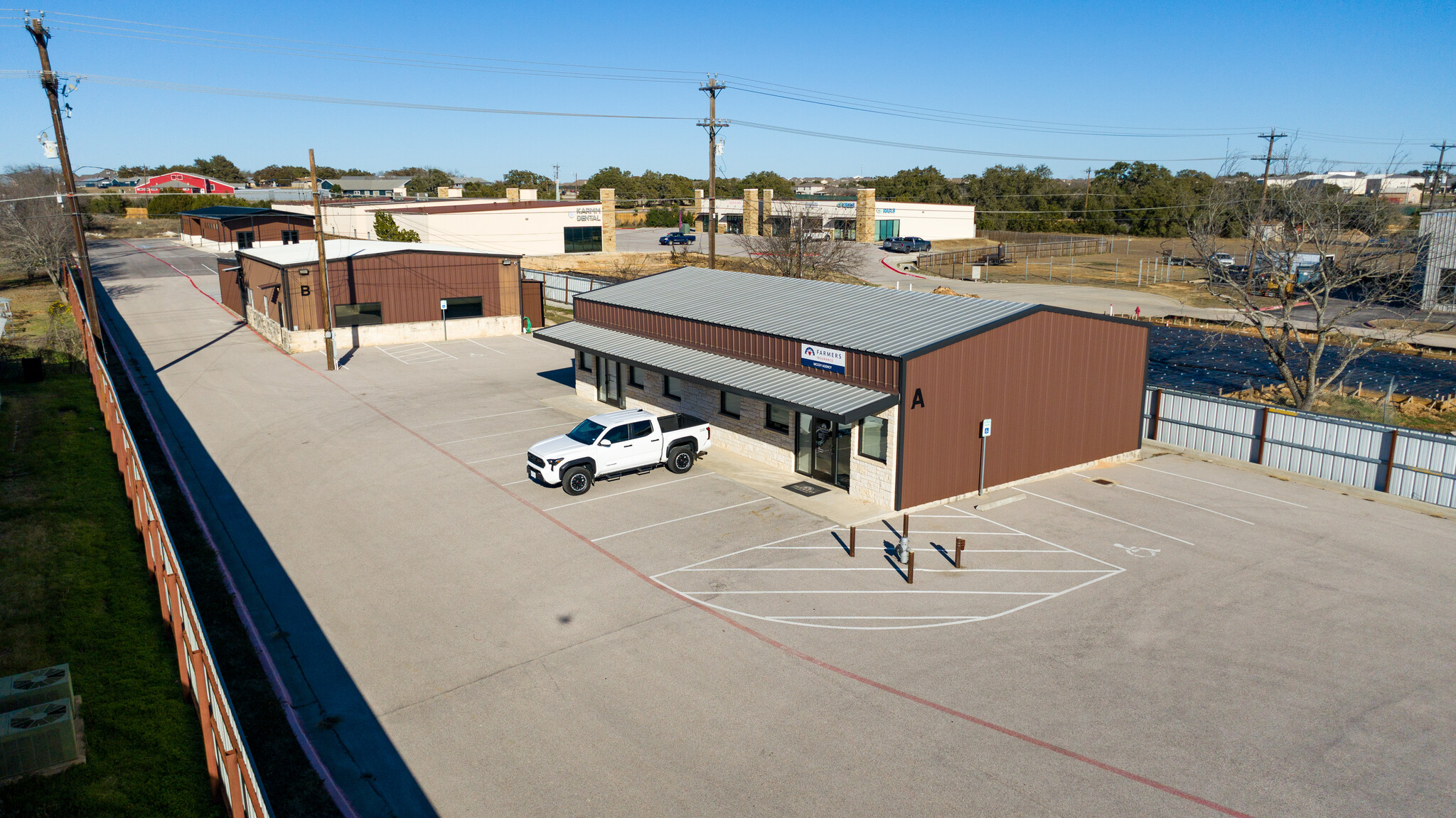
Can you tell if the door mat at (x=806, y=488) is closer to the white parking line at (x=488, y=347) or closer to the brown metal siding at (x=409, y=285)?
the white parking line at (x=488, y=347)

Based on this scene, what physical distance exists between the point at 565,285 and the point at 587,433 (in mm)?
36126

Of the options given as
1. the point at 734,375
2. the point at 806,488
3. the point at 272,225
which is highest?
the point at 272,225

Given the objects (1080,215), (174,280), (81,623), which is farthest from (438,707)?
(1080,215)

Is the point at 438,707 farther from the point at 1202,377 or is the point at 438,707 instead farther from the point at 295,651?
the point at 1202,377

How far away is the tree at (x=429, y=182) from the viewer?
154125 mm

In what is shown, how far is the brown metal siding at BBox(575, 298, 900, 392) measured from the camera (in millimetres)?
21156

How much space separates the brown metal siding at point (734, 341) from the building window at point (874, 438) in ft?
2.96

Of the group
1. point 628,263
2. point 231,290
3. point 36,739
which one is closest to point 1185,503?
point 36,739

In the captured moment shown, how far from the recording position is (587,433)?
75.3ft

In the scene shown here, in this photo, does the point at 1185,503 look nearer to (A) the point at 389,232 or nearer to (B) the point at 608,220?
(A) the point at 389,232

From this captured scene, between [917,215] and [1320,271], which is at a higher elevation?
[917,215]

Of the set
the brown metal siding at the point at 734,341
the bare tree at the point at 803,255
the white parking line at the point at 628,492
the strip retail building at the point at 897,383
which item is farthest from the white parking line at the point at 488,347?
the white parking line at the point at 628,492

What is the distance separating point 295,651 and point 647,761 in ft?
23.0

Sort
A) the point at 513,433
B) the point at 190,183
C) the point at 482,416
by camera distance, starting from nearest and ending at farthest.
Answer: the point at 513,433
the point at 482,416
the point at 190,183
